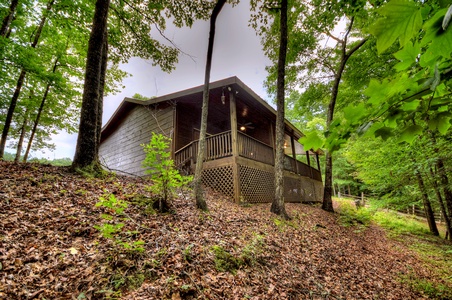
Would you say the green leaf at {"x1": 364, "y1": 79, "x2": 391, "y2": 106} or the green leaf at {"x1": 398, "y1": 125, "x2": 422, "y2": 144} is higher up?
the green leaf at {"x1": 364, "y1": 79, "x2": 391, "y2": 106}

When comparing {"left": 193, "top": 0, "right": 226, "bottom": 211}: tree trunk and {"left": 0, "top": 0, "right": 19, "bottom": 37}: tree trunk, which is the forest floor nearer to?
{"left": 193, "top": 0, "right": 226, "bottom": 211}: tree trunk

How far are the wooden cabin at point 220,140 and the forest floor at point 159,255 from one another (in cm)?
267

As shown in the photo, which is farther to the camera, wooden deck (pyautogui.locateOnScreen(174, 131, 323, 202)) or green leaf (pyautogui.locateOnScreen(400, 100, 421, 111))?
wooden deck (pyautogui.locateOnScreen(174, 131, 323, 202))

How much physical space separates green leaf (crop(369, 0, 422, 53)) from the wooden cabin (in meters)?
5.70

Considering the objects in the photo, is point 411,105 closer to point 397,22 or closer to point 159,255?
point 397,22

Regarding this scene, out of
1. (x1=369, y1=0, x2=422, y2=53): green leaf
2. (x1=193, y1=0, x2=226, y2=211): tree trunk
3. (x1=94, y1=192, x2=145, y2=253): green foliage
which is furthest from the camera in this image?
(x1=193, y1=0, x2=226, y2=211): tree trunk

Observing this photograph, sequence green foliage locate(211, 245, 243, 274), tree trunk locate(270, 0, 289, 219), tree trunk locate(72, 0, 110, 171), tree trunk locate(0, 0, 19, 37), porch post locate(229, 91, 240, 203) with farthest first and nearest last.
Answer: tree trunk locate(0, 0, 19, 37), porch post locate(229, 91, 240, 203), tree trunk locate(270, 0, 289, 219), tree trunk locate(72, 0, 110, 171), green foliage locate(211, 245, 243, 274)

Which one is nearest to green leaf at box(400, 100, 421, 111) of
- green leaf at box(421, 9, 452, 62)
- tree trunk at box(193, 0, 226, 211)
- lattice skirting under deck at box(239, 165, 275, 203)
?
green leaf at box(421, 9, 452, 62)

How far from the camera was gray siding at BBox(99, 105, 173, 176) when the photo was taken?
11.5 m

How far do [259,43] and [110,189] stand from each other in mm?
10585

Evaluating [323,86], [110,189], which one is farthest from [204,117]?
[323,86]

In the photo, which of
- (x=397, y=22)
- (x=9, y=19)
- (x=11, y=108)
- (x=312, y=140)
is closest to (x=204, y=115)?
(x=312, y=140)

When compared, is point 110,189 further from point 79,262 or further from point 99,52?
point 99,52

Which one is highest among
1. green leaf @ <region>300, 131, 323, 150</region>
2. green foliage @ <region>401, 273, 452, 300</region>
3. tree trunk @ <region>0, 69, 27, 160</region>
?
tree trunk @ <region>0, 69, 27, 160</region>
